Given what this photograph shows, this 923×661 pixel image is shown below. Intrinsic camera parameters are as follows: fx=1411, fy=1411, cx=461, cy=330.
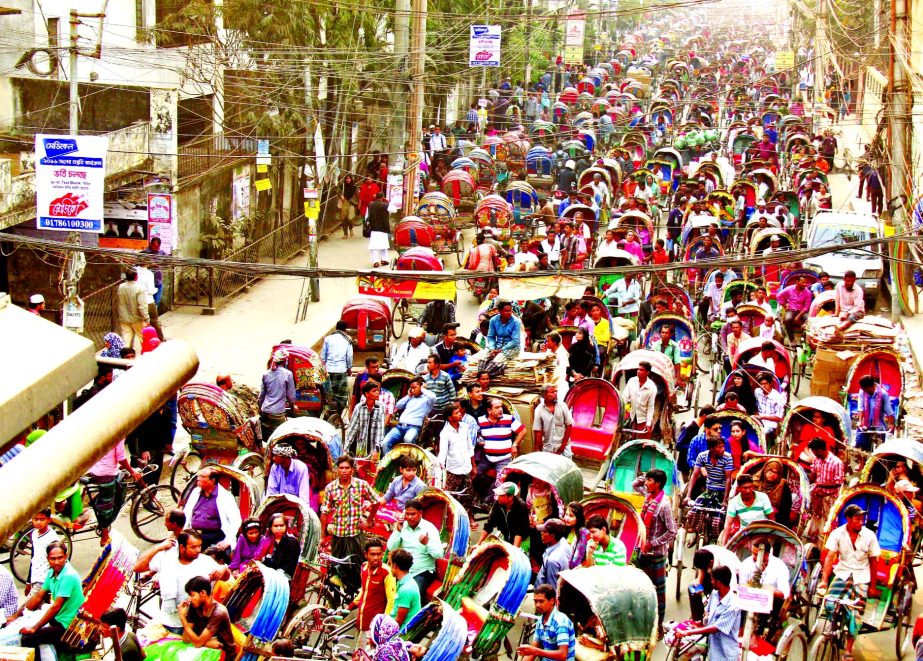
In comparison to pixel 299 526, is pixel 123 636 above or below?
below

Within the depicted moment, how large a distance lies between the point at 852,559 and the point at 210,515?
5623 mm

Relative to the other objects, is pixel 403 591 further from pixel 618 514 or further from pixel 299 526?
pixel 618 514

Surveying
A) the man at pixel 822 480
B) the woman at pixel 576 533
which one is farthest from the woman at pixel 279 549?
the man at pixel 822 480

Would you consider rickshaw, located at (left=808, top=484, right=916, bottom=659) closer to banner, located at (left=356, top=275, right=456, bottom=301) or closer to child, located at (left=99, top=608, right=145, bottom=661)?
child, located at (left=99, top=608, right=145, bottom=661)

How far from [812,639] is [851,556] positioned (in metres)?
0.78

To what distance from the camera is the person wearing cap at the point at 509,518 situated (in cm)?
1306

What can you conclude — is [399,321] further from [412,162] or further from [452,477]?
[452,477]

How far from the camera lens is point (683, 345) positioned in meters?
19.0

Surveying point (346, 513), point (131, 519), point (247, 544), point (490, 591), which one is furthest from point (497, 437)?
point (131, 519)

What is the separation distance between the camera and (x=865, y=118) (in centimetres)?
5328

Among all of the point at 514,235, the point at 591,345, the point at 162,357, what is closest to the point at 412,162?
the point at 514,235

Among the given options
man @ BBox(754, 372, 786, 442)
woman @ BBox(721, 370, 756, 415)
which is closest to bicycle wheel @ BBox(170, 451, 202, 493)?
woman @ BBox(721, 370, 756, 415)

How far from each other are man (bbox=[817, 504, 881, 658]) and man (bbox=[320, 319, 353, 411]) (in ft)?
25.1

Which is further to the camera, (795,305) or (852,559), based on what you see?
(795,305)
